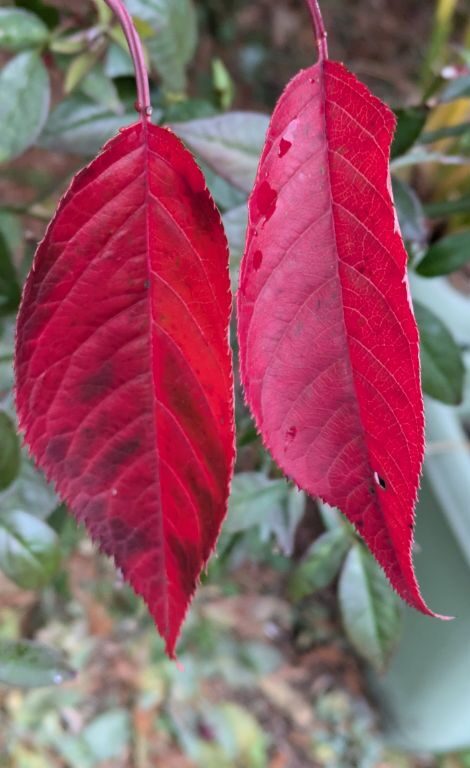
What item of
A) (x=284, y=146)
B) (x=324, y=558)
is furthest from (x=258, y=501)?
(x=284, y=146)

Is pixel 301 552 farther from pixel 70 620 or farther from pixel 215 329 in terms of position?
pixel 215 329

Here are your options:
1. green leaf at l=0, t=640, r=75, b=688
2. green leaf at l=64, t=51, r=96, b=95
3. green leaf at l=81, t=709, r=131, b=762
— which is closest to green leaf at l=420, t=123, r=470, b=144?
green leaf at l=64, t=51, r=96, b=95

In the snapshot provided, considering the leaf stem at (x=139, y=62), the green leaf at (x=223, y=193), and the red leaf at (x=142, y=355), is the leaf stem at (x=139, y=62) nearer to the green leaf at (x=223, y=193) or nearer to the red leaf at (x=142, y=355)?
the red leaf at (x=142, y=355)

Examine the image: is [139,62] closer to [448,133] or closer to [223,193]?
[223,193]

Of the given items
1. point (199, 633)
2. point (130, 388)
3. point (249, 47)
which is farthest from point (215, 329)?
point (249, 47)

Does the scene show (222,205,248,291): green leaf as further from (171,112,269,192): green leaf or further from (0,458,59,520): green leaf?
(0,458,59,520): green leaf
